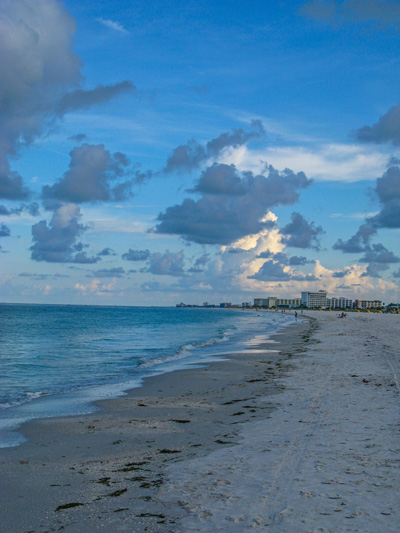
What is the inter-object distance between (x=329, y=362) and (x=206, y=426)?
14932 millimetres

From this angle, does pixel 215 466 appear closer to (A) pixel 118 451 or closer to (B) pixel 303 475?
(B) pixel 303 475

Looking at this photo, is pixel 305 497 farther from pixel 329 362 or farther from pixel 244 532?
pixel 329 362

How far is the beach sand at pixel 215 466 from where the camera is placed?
6289 mm

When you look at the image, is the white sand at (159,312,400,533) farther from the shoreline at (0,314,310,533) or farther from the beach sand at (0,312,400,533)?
the shoreline at (0,314,310,533)

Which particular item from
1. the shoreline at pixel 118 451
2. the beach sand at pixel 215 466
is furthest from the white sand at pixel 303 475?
the shoreline at pixel 118 451

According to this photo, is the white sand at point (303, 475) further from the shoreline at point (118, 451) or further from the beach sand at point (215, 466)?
the shoreline at point (118, 451)

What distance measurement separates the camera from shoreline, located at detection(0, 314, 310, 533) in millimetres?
6595

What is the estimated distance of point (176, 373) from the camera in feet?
76.8

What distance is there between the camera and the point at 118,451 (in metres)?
9.77

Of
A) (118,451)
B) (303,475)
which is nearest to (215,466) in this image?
(303,475)

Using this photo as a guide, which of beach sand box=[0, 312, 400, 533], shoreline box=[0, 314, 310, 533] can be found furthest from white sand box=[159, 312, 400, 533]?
shoreline box=[0, 314, 310, 533]

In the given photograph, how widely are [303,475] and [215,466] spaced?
1648mm

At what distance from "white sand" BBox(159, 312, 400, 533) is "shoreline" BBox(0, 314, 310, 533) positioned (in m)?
0.52

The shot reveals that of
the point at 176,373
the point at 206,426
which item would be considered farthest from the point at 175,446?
the point at 176,373
